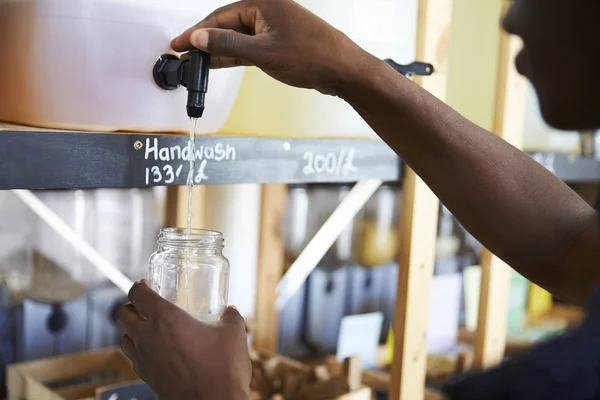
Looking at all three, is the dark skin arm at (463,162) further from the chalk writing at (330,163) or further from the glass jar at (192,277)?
the glass jar at (192,277)

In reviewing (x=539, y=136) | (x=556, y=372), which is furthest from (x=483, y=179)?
(x=539, y=136)

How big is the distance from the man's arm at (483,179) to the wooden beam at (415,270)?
32cm

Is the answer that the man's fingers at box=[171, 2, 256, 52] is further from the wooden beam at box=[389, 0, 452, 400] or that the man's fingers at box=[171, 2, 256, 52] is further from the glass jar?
the wooden beam at box=[389, 0, 452, 400]

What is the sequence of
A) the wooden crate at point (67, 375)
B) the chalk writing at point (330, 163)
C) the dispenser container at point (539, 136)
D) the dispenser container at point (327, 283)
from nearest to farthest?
the chalk writing at point (330, 163) → the wooden crate at point (67, 375) → the dispenser container at point (539, 136) → the dispenser container at point (327, 283)

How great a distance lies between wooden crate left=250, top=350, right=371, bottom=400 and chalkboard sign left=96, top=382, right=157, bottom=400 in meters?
0.27

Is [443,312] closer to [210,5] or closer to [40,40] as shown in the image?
[210,5]

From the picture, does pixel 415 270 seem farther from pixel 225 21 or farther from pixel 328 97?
pixel 225 21

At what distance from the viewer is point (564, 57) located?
0.56 metres

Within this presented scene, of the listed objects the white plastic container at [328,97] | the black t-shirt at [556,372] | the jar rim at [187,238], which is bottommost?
the jar rim at [187,238]

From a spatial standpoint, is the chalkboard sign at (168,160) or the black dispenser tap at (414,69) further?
the black dispenser tap at (414,69)

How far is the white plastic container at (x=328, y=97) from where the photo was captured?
42.4 inches

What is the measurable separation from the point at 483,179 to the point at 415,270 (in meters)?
0.40

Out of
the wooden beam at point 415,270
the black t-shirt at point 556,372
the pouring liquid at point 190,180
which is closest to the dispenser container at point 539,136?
the wooden beam at point 415,270

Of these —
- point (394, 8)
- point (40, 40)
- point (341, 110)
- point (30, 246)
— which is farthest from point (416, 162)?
point (30, 246)
